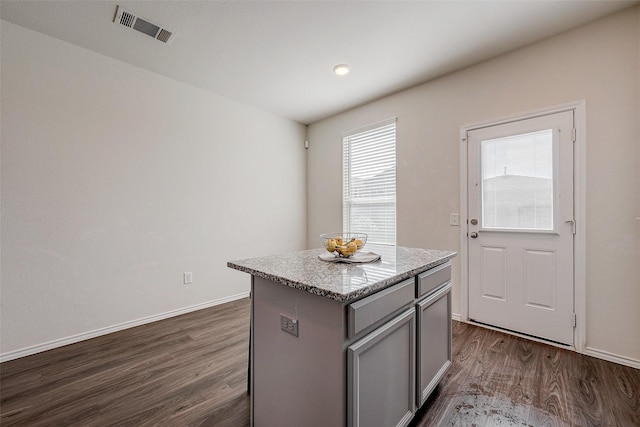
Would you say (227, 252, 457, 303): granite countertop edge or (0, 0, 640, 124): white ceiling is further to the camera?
(0, 0, 640, 124): white ceiling

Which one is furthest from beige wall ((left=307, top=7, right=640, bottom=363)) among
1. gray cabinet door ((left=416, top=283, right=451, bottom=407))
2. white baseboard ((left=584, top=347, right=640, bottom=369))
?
gray cabinet door ((left=416, top=283, right=451, bottom=407))

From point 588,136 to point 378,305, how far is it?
8.00ft

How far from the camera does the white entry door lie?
2379 mm

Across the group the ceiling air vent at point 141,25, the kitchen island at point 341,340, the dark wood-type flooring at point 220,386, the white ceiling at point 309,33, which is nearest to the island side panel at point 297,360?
the kitchen island at point 341,340

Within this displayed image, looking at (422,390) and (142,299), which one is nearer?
(422,390)

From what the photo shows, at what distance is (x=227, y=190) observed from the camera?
12.1 ft

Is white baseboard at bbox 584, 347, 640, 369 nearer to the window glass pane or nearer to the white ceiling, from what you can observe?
the window glass pane

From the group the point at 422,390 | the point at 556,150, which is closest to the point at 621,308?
the point at 556,150

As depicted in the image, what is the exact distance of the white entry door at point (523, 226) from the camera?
93.7 inches

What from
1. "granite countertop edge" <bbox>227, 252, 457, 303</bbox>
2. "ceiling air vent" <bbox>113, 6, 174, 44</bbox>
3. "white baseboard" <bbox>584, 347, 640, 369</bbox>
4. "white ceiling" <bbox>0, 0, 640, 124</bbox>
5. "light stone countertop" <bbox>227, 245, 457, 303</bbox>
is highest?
"ceiling air vent" <bbox>113, 6, 174, 44</bbox>

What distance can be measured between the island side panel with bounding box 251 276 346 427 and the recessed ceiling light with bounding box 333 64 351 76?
2430mm

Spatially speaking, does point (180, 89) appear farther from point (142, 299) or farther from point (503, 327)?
point (503, 327)

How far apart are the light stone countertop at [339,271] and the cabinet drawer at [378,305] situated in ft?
0.13

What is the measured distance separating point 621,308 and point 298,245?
3.68 meters
